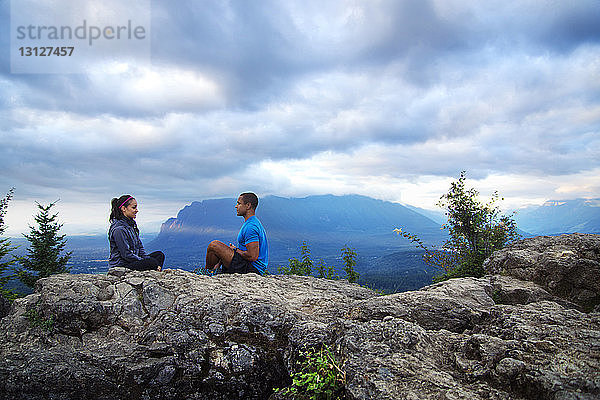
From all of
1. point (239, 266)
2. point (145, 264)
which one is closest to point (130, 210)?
point (145, 264)

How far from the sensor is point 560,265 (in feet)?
29.0

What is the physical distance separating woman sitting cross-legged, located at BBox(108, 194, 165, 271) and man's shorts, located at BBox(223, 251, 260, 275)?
2.33 meters

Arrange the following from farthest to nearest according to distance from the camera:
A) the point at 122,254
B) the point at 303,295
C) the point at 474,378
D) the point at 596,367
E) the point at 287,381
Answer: the point at 122,254
the point at 303,295
the point at 287,381
the point at 474,378
the point at 596,367

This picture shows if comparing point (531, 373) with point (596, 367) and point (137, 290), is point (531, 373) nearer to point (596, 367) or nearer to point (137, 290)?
point (596, 367)

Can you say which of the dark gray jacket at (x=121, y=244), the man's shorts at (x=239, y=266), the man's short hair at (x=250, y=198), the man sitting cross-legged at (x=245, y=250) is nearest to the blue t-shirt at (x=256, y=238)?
the man sitting cross-legged at (x=245, y=250)

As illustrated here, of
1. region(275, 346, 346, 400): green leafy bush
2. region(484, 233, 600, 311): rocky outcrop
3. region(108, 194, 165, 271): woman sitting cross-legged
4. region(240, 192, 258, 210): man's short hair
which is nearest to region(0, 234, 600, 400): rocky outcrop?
region(275, 346, 346, 400): green leafy bush

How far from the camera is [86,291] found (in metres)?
7.68

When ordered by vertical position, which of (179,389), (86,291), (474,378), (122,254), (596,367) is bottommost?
(179,389)

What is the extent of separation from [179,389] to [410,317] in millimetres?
5220

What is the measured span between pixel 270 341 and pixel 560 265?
8640mm

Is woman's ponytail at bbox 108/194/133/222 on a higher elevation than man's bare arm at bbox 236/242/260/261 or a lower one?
higher

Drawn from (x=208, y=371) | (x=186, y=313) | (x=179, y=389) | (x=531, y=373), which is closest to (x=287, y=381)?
(x=208, y=371)

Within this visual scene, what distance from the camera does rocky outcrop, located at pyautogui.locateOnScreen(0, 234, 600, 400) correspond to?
4.47 m

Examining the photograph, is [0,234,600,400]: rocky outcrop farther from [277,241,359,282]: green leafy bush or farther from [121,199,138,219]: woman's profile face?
[277,241,359,282]: green leafy bush
